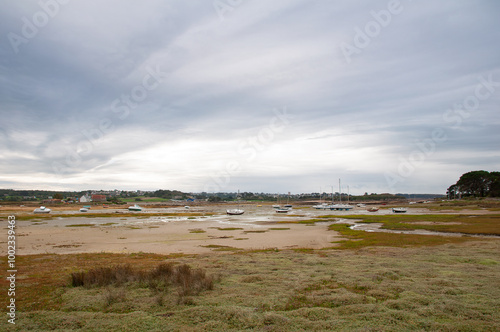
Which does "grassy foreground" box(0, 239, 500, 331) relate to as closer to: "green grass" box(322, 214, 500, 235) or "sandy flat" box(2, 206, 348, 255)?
"sandy flat" box(2, 206, 348, 255)

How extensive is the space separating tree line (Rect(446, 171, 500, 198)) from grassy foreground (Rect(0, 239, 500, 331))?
136m

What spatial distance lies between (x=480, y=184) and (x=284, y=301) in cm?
16380

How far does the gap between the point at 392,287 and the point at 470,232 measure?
30221 mm

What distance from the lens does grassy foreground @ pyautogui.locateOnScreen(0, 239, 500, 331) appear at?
26.6ft

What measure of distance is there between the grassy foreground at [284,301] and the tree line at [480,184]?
13626cm

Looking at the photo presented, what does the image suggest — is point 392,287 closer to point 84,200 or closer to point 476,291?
point 476,291

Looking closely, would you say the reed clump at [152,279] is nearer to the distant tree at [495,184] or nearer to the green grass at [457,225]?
the green grass at [457,225]

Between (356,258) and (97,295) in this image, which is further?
(356,258)

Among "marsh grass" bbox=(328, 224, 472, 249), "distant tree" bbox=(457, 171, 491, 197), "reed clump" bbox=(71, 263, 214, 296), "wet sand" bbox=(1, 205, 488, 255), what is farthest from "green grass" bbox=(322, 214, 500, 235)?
"distant tree" bbox=(457, 171, 491, 197)

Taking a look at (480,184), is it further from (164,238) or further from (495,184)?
Answer: (164,238)

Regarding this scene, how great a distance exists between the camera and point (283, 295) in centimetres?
1050

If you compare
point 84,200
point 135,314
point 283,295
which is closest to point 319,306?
point 283,295

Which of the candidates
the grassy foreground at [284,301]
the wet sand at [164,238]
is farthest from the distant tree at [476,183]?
the grassy foreground at [284,301]

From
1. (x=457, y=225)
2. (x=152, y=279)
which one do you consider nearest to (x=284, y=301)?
(x=152, y=279)
